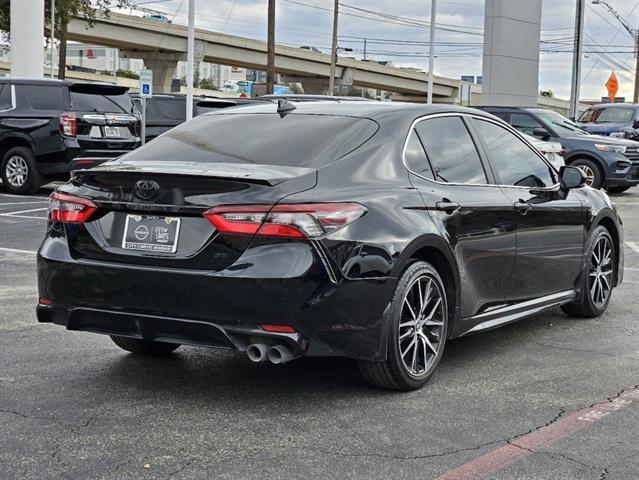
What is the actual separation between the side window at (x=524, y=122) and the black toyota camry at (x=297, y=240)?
15172mm

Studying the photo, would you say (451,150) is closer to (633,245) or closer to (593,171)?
(633,245)

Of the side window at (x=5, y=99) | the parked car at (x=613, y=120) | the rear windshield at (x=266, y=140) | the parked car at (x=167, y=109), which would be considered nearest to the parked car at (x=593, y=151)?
the parked car at (x=613, y=120)

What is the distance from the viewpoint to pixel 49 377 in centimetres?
550

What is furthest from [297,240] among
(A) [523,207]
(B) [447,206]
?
(A) [523,207]

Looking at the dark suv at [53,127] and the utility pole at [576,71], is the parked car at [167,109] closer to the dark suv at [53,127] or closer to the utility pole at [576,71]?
the dark suv at [53,127]

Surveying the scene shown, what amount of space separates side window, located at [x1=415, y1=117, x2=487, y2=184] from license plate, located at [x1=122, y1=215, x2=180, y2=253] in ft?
5.36

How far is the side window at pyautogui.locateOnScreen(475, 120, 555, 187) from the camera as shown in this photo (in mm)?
6383

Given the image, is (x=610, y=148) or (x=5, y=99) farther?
(x=610, y=148)

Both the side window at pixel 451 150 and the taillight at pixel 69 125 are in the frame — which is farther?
the taillight at pixel 69 125

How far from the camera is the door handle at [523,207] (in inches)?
247

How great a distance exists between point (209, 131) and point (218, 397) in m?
1.58

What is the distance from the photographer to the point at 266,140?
549 centimetres

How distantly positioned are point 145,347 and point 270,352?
1.48 meters

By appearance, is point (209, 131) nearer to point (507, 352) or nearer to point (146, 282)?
point (146, 282)
